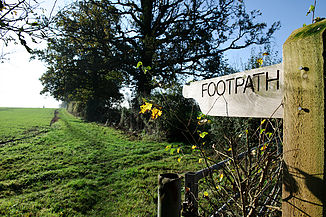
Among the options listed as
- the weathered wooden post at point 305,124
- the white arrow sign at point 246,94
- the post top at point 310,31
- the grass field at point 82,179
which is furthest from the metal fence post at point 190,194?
the post top at point 310,31

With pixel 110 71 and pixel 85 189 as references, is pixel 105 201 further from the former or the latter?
pixel 110 71

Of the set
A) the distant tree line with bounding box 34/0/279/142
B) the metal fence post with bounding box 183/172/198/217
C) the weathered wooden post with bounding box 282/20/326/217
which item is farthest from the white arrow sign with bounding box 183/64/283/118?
the distant tree line with bounding box 34/0/279/142

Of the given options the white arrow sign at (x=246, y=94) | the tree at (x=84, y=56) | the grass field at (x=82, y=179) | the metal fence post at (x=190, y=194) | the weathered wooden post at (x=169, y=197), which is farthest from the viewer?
the tree at (x=84, y=56)

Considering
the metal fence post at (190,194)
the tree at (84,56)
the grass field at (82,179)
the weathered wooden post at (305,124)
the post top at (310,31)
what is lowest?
the grass field at (82,179)

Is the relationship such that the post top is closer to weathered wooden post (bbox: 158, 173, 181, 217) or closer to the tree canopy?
weathered wooden post (bbox: 158, 173, 181, 217)

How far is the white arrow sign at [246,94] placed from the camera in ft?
4.05

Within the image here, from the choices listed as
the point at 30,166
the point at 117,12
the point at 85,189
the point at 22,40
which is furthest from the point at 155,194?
the point at 117,12

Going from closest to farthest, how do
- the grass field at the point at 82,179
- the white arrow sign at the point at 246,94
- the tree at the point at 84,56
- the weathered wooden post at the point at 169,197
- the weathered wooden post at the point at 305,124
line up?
the weathered wooden post at the point at 305,124
the white arrow sign at the point at 246,94
the weathered wooden post at the point at 169,197
the grass field at the point at 82,179
the tree at the point at 84,56

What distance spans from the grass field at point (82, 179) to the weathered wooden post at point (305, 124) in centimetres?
127

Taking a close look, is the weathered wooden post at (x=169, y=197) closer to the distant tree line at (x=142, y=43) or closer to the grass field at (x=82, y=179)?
the grass field at (x=82, y=179)

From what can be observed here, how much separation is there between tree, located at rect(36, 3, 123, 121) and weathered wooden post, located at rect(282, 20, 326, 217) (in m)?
11.2

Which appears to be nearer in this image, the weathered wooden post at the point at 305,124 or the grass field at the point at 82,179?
the weathered wooden post at the point at 305,124

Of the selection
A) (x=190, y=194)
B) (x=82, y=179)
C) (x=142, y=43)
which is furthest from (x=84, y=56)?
(x=190, y=194)

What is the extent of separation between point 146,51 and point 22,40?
1108cm
